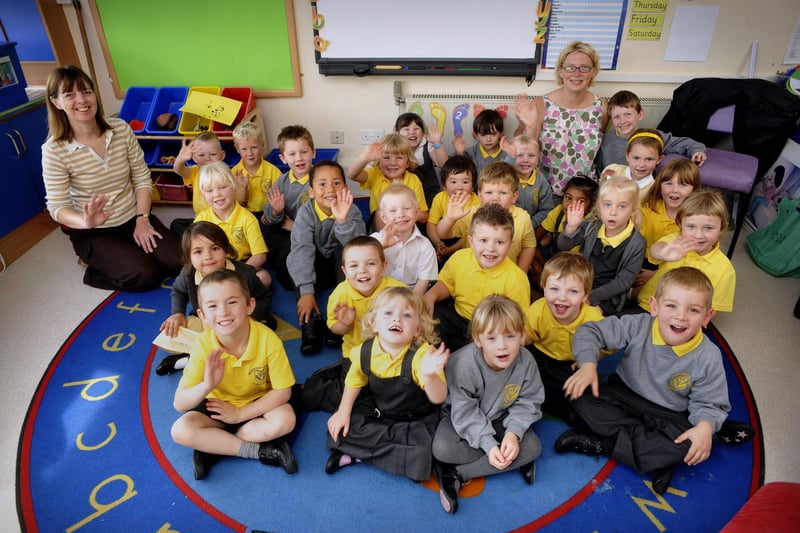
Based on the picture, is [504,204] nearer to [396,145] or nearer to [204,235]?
[396,145]

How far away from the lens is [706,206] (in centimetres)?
225

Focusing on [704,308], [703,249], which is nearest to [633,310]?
[703,249]

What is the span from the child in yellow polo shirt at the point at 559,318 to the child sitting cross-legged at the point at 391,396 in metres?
0.50

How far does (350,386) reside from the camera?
6.26 ft

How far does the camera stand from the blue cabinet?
322cm

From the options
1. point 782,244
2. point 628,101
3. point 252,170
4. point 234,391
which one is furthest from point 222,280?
point 782,244

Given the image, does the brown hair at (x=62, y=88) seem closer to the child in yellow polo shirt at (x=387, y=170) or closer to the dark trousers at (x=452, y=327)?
the child in yellow polo shirt at (x=387, y=170)

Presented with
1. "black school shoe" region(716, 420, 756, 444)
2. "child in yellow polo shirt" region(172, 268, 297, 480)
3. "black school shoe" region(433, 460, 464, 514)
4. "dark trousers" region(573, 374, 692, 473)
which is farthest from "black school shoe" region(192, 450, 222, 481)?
"black school shoe" region(716, 420, 756, 444)

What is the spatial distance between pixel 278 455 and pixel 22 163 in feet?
8.99

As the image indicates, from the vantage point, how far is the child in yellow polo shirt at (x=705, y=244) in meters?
2.26

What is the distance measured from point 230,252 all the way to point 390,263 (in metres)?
0.72

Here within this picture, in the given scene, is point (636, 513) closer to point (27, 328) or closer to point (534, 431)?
point (534, 431)

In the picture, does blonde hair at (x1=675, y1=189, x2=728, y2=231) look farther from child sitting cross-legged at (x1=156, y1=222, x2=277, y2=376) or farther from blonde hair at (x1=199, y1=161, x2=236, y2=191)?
blonde hair at (x1=199, y1=161, x2=236, y2=191)

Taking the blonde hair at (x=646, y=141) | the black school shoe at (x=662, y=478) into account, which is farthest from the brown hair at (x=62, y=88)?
the black school shoe at (x=662, y=478)
